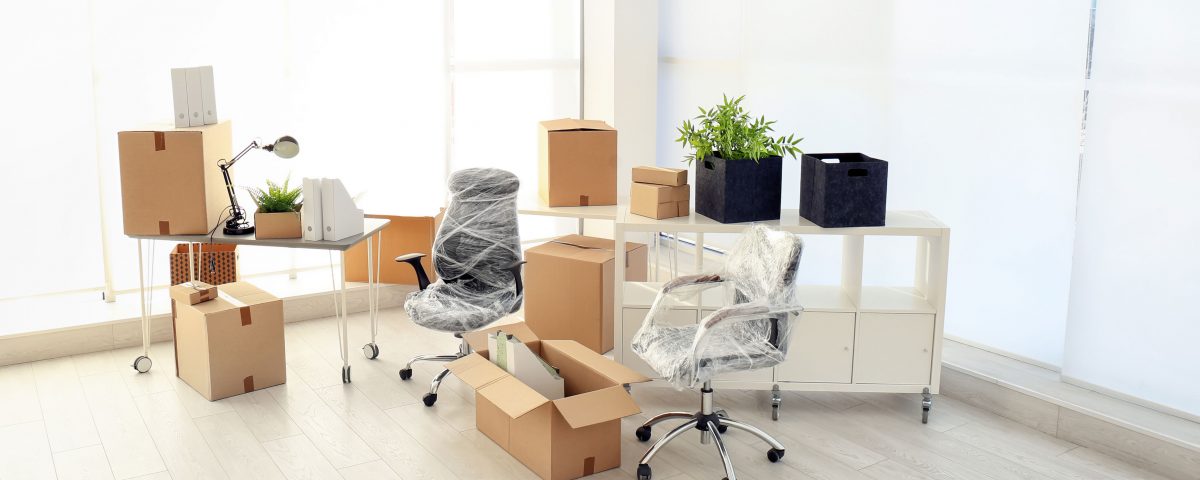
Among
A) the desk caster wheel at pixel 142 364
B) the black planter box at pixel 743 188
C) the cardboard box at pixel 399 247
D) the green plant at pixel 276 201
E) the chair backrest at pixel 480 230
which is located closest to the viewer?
the black planter box at pixel 743 188

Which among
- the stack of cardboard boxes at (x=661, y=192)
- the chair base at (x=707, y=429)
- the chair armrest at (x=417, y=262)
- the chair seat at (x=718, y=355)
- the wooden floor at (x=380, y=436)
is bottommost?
the wooden floor at (x=380, y=436)

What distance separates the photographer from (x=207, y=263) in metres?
5.03

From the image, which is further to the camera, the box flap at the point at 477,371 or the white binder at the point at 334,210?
the white binder at the point at 334,210

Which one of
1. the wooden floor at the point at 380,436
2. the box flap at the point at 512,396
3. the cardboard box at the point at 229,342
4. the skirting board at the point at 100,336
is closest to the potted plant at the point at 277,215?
the cardboard box at the point at 229,342

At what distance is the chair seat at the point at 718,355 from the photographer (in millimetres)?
3273

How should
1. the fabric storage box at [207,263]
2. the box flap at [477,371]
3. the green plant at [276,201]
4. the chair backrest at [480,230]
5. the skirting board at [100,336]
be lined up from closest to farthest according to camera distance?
the box flap at [477,371] → the green plant at [276,201] → the chair backrest at [480,230] → the skirting board at [100,336] → the fabric storage box at [207,263]

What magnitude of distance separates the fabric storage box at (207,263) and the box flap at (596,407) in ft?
7.65

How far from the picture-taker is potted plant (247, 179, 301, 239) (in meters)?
4.09

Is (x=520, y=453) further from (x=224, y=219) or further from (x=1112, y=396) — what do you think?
(x=1112, y=396)

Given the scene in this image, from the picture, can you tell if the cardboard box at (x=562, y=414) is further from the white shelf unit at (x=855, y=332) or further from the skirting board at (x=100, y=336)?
the skirting board at (x=100, y=336)

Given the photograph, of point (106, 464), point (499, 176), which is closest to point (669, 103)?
point (499, 176)

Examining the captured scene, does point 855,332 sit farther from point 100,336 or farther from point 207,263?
point 100,336

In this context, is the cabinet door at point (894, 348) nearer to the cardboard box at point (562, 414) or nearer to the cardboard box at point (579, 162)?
the cardboard box at point (562, 414)

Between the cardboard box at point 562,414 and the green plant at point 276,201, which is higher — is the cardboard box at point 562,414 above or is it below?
below
